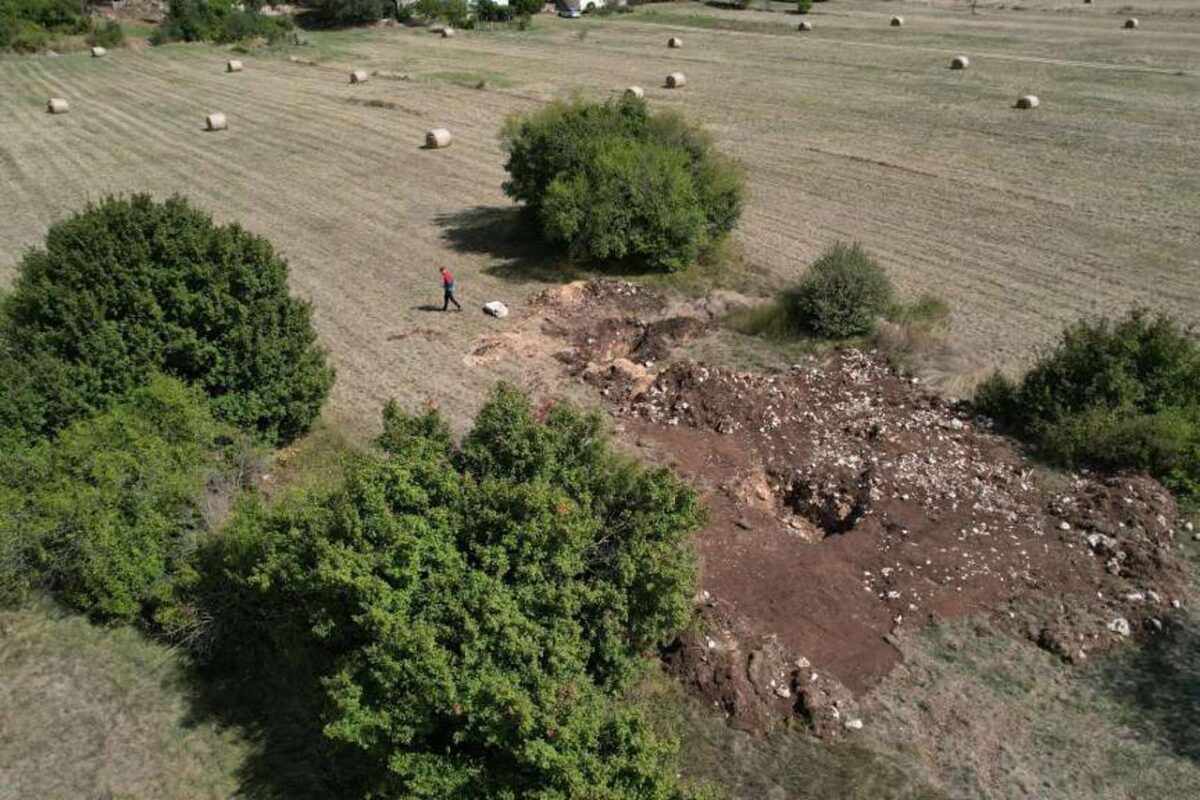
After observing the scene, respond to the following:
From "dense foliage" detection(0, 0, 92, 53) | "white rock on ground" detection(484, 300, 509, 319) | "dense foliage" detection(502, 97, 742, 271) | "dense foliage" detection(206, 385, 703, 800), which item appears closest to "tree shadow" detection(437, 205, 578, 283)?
"dense foliage" detection(502, 97, 742, 271)

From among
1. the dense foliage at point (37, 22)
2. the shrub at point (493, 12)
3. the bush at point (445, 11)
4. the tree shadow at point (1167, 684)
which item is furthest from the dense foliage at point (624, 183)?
the dense foliage at point (37, 22)

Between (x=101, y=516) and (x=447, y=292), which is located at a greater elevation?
(x=447, y=292)

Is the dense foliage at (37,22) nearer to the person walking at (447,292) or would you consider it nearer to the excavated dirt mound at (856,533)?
the person walking at (447,292)

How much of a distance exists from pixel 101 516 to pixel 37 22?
68.1 m

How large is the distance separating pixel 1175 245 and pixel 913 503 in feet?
46.2

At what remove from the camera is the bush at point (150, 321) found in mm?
14578

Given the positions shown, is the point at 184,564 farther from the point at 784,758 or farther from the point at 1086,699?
the point at 1086,699

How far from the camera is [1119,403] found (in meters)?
14.9

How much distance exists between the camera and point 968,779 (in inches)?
382

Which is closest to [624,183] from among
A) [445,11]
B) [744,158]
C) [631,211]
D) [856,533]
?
[631,211]

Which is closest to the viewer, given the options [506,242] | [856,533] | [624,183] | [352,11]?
[856,533]

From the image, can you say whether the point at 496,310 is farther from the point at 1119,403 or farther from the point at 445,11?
the point at 445,11

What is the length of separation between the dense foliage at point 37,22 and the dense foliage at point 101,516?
59447 millimetres

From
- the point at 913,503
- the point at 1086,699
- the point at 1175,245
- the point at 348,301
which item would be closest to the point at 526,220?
the point at 348,301
